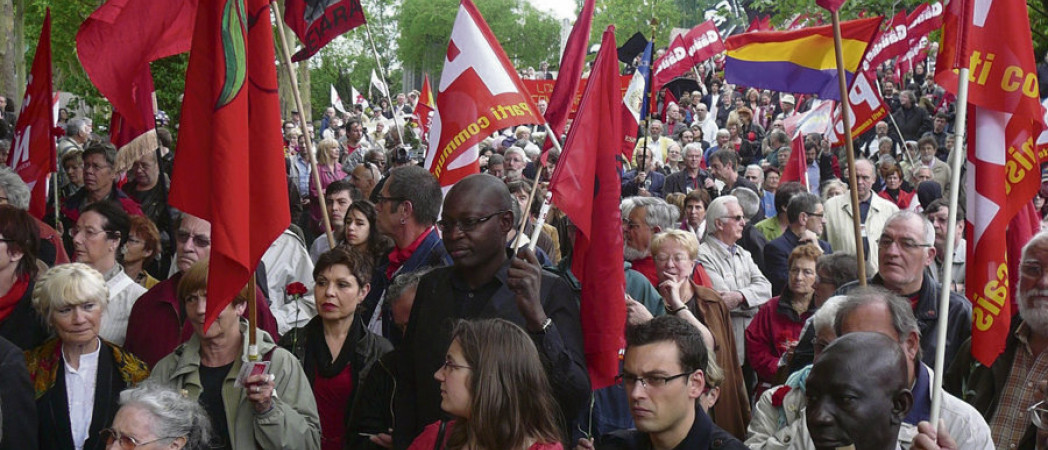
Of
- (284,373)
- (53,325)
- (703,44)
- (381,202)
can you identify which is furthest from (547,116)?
(703,44)

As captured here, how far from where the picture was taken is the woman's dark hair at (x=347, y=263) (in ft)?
18.8

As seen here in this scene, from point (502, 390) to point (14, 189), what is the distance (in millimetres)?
5037

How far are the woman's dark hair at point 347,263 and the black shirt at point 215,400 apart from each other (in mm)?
735

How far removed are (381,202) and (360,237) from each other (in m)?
1.03

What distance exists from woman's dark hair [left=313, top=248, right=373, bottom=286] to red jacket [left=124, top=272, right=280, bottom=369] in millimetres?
396

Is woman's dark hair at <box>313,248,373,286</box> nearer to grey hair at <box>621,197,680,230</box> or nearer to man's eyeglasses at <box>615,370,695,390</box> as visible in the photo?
man's eyeglasses at <box>615,370,695,390</box>

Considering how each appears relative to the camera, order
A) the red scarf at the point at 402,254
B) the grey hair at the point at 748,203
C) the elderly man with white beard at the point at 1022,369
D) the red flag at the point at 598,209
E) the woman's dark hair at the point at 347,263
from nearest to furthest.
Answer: the elderly man with white beard at the point at 1022,369, the red flag at the point at 598,209, the woman's dark hair at the point at 347,263, the red scarf at the point at 402,254, the grey hair at the point at 748,203

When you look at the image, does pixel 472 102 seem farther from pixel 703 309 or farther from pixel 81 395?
pixel 81 395

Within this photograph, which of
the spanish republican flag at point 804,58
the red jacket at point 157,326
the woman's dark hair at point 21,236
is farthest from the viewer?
the spanish republican flag at point 804,58

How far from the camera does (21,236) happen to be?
6121 millimetres

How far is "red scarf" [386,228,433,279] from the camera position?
6449 millimetres

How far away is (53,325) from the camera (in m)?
5.40

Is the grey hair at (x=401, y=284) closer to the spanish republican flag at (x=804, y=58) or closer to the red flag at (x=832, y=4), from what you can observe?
the red flag at (x=832, y=4)

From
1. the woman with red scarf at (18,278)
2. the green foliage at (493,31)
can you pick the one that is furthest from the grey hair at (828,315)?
the green foliage at (493,31)
